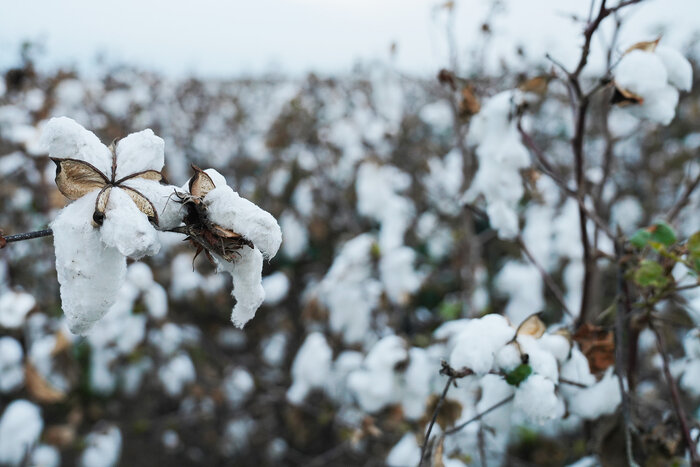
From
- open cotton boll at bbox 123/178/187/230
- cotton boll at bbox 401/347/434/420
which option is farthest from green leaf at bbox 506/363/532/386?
cotton boll at bbox 401/347/434/420

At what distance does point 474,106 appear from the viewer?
3.63 feet

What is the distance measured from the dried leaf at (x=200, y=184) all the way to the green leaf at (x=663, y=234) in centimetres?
64

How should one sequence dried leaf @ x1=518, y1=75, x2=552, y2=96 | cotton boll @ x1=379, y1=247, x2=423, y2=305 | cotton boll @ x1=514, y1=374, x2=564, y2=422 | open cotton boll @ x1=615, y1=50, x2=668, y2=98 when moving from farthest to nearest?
1. cotton boll @ x1=379, y1=247, x2=423, y2=305
2. dried leaf @ x1=518, y1=75, x2=552, y2=96
3. open cotton boll @ x1=615, y1=50, x2=668, y2=98
4. cotton boll @ x1=514, y1=374, x2=564, y2=422

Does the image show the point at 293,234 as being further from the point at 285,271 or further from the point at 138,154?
the point at 138,154

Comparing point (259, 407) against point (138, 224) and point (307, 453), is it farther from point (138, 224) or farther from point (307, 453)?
point (138, 224)

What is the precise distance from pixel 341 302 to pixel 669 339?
98 cm

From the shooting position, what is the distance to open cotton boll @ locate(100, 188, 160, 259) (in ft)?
1.64

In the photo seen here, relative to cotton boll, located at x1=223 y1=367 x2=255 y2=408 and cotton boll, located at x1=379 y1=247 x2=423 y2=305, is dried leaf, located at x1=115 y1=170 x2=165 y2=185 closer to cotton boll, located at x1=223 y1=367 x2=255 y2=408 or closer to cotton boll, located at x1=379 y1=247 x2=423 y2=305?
cotton boll, located at x1=379 y1=247 x2=423 y2=305

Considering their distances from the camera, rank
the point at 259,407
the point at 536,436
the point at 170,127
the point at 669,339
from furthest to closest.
A: the point at 170,127
the point at 259,407
the point at 536,436
the point at 669,339

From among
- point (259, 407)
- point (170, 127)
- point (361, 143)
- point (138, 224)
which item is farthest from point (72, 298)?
point (170, 127)

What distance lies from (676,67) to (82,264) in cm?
90

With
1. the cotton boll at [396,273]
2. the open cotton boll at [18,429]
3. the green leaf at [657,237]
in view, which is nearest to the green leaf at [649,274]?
the green leaf at [657,237]

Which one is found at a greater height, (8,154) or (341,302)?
(8,154)

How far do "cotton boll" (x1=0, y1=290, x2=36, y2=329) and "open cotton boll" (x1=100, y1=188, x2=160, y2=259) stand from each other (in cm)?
114
